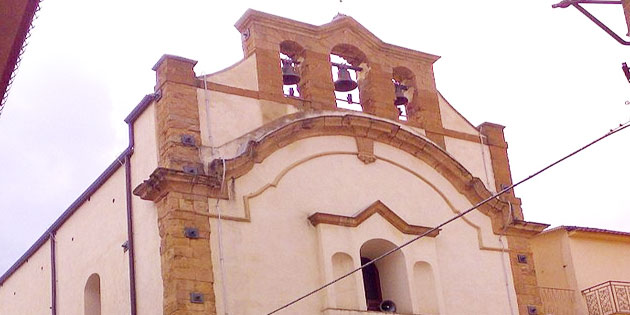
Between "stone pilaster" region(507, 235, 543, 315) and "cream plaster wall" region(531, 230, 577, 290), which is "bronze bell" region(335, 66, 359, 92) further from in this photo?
"cream plaster wall" region(531, 230, 577, 290)

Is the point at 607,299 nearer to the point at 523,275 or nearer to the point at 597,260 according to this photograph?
Result: the point at 597,260

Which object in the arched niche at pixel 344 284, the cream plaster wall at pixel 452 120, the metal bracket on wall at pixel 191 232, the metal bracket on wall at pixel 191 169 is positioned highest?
the cream plaster wall at pixel 452 120

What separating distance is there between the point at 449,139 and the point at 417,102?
1.03m

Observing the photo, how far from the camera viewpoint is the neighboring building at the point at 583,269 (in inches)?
996

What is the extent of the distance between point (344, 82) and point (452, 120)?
272 centimetres

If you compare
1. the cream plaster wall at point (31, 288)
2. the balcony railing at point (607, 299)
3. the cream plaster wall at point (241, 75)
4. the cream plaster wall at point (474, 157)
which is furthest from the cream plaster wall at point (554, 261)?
the cream plaster wall at point (31, 288)

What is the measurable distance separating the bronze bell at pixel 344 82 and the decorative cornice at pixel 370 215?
2.82 meters

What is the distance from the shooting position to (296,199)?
2120 cm

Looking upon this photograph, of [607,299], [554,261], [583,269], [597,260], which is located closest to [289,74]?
[554,261]

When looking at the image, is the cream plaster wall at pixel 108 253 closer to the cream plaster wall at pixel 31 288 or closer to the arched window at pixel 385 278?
the cream plaster wall at pixel 31 288

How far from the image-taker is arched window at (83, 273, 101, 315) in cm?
2352

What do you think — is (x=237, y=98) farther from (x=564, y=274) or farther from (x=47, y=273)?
(x=564, y=274)

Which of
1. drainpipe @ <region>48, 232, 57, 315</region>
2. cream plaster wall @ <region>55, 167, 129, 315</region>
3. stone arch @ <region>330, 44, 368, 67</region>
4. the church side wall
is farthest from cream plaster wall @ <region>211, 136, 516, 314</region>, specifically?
drainpipe @ <region>48, 232, 57, 315</region>

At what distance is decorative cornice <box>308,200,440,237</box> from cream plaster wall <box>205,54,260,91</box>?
283 centimetres
